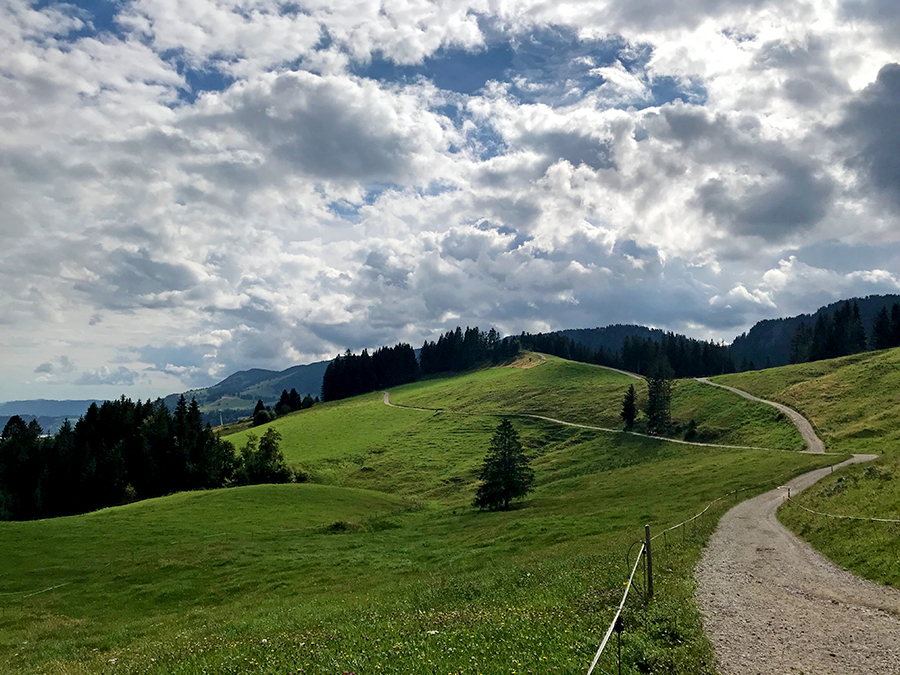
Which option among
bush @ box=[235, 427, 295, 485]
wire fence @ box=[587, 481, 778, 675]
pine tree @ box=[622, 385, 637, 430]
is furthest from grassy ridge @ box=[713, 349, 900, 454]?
bush @ box=[235, 427, 295, 485]

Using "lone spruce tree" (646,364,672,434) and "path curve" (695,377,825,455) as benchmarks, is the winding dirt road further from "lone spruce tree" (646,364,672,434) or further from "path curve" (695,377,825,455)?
"lone spruce tree" (646,364,672,434)

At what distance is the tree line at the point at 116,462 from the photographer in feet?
301

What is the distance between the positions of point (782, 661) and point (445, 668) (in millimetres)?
8128

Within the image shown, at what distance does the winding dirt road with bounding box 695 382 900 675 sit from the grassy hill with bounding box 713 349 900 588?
1.35m

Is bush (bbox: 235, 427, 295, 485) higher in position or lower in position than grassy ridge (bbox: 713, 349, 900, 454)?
lower

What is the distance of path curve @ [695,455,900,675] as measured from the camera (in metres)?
12.9

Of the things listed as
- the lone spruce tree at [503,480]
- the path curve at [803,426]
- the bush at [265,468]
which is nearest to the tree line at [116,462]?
the bush at [265,468]

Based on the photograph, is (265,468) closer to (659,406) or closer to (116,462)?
(116,462)

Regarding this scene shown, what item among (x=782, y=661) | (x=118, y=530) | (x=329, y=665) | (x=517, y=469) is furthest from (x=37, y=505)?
(x=782, y=661)

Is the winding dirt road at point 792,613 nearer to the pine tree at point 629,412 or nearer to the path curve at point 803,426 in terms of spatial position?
the path curve at point 803,426

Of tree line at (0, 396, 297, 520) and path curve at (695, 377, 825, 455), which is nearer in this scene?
path curve at (695, 377, 825, 455)

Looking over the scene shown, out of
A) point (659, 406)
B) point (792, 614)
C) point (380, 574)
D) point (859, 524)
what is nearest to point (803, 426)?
point (659, 406)

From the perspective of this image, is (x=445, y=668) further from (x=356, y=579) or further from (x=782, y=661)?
(x=356, y=579)

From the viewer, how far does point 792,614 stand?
54.8ft
